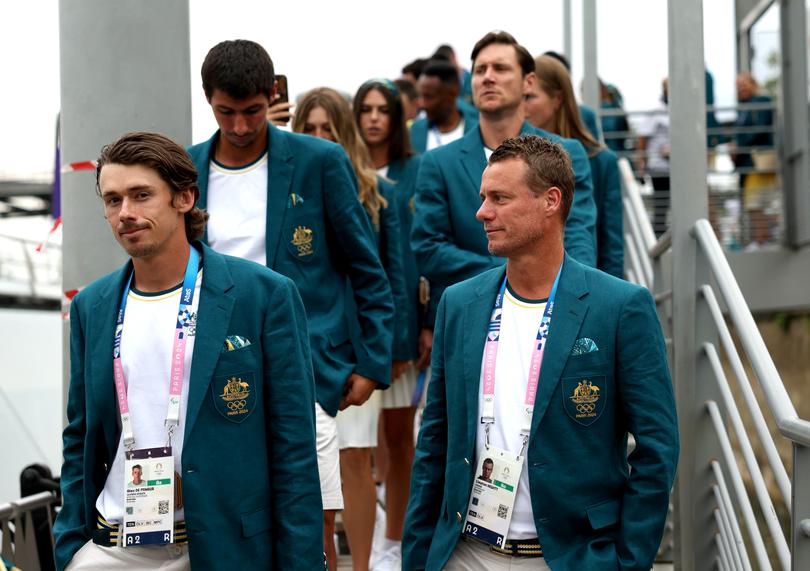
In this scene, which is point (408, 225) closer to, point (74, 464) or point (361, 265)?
point (361, 265)

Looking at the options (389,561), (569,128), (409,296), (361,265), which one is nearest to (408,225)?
(409,296)

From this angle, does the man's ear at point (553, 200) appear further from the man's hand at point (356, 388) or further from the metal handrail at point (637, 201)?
the metal handrail at point (637, 201)

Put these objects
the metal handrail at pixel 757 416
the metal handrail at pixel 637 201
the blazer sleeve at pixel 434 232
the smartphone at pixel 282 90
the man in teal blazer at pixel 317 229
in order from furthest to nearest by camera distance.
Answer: the metal handrail at pixel 637 201 < the smartphone at pixel 282 90 < the blazer sleeve at pixel 434 232 < the man in teal blazer at pixel 317 229 < the metal handrail at pixel 757 416

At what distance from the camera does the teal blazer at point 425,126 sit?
325 inches

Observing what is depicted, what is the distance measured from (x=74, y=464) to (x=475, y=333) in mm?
1234

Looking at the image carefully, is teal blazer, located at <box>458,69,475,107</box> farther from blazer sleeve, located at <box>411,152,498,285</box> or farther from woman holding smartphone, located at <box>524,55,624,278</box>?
blazer sleeve, located at <box>411,152,498,285</box>

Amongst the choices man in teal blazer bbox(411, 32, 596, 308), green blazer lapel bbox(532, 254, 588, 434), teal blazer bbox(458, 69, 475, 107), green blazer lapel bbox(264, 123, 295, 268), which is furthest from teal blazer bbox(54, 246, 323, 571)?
teal blazer bbox(458, 69, 475, 107)

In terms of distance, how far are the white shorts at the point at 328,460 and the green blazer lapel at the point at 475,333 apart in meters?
1.29

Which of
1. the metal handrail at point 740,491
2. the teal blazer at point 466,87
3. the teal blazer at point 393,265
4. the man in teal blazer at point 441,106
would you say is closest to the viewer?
the metal handrail at point 740,491

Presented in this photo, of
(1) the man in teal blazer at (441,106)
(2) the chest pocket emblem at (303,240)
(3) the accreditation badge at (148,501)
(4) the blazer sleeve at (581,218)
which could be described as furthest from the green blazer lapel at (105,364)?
(1) the man in teal blazer at (441,106)

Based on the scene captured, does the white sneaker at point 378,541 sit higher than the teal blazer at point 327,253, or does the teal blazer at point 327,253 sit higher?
the teal blazer at point 327,253

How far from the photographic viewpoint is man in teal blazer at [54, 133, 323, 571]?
3.62 m

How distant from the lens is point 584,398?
3756 millimetres

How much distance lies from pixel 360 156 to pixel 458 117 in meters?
1.92
